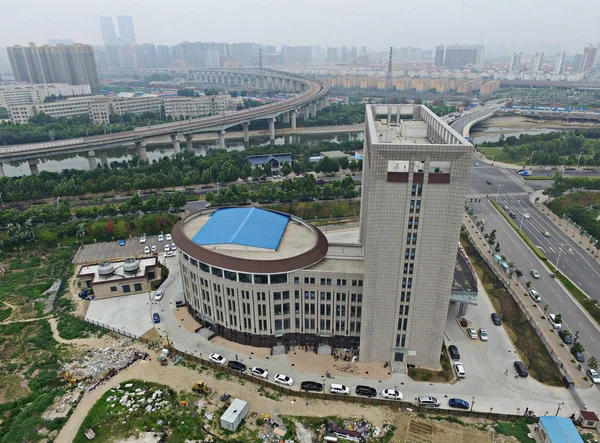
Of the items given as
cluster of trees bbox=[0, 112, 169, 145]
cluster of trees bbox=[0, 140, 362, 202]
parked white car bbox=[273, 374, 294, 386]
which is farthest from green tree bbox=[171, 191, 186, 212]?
cluster of trees bbox=[0, 112, 169, 145]

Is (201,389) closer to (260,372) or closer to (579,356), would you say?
(260,372)

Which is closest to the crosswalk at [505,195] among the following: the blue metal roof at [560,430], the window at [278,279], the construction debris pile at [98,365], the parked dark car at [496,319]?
the parked dark car at [496,319]

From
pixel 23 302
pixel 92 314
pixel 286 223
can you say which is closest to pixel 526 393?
pixel 286 223

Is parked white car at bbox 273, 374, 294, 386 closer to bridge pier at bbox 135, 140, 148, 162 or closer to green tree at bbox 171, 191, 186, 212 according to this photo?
green tree at bbox 171, 191, 186, 212

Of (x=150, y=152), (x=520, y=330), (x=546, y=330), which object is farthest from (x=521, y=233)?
(x=150, y=152)

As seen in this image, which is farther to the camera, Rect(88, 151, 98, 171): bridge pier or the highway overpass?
Rect(88, 151, 98, 171): bridge pier
